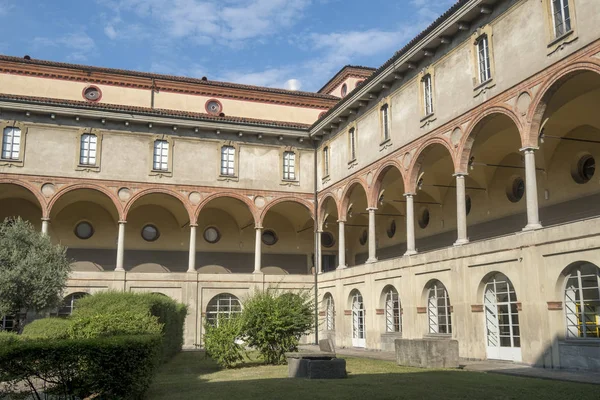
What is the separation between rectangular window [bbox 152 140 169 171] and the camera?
97.6ft

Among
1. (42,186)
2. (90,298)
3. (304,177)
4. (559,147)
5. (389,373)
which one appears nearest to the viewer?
(389,373)

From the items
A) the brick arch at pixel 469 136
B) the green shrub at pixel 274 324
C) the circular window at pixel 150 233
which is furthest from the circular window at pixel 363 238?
the green shrub at pixel 274 324

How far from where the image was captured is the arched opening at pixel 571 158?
19094mm

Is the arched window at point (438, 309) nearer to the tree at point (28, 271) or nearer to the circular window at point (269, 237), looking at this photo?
the tree at point (28, 271)

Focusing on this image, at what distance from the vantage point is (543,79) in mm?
16594

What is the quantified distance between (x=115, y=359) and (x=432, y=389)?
5562mm

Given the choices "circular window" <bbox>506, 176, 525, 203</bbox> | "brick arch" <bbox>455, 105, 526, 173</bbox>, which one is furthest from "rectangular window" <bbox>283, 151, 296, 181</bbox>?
"brick arch" <bbox>455, 105, 526, 173</bbox>

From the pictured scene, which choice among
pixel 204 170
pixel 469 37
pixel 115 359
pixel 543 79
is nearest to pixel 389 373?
pixel 115 359

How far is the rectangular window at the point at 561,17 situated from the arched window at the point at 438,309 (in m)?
8.76

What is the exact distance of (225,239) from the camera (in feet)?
112

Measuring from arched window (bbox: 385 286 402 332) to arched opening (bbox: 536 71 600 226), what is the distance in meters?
6.21

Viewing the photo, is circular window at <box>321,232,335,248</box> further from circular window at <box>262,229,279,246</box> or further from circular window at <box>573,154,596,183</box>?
circular window at <box>573,154,596,183</box>

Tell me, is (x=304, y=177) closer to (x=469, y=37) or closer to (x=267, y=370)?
(x=469, y=37)

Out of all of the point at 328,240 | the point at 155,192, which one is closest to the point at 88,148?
the point at 155,192
